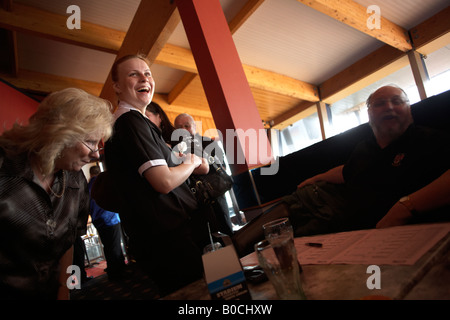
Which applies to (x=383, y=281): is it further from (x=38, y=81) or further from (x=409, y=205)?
(x=38, y=81)

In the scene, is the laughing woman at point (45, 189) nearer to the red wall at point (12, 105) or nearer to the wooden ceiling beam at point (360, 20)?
the red wall at point (12, 105)

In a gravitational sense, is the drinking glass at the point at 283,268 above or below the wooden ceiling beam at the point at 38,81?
below

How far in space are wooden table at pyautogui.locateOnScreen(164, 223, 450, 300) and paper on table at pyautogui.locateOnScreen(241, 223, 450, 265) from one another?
15mm

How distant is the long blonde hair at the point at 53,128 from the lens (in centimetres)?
94

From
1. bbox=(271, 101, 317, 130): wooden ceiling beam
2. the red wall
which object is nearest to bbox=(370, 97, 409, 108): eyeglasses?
the red wall

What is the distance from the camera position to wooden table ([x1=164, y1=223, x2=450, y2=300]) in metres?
0.41

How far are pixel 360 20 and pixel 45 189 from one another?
4.51m

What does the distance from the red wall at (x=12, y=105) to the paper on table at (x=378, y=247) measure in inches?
151

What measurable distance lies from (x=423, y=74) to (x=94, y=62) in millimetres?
6016

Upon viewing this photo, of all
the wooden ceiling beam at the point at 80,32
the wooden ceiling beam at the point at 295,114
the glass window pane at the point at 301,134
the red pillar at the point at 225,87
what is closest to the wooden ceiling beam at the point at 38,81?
the wooden ceiling beam at the point at 80,32

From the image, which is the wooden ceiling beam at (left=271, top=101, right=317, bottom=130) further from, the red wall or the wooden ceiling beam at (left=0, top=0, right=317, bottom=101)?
the red wall

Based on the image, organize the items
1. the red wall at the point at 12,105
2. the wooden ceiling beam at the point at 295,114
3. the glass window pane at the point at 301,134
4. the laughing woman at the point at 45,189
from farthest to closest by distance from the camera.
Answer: the glass window pane at the point at 301,134
the wooden ceiling beam at the point at 295,114
the red wall at the point at 12,105
the laughing woman at the point at 45,189
